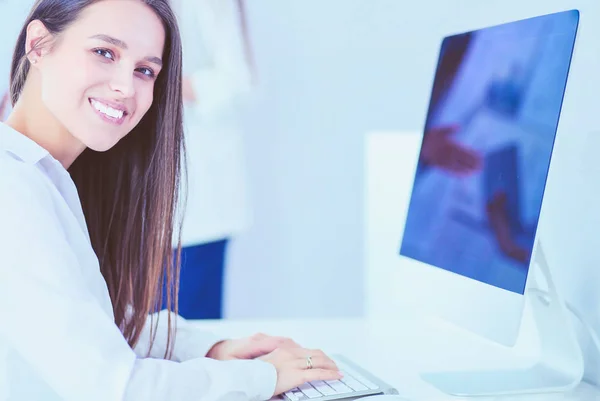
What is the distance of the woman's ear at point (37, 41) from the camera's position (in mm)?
1070

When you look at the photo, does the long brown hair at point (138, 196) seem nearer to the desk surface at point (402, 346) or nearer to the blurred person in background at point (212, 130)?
the desk surface at point (402, 346)

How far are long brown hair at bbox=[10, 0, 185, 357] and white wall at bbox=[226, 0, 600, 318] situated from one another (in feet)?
5.07

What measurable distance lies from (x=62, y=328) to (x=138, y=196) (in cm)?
43

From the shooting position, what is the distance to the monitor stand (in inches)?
40.3

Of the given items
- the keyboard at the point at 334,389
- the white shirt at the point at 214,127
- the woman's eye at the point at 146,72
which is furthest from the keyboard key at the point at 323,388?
the white shirt at the point at 214,127

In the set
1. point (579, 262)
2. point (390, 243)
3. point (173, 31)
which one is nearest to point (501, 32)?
point (579, 262)

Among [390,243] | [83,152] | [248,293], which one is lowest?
[248,293]

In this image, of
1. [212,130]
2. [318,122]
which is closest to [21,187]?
[212,130]

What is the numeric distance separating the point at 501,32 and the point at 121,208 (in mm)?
686

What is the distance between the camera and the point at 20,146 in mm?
960

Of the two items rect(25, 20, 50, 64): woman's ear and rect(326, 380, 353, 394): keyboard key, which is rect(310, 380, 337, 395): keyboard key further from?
rect(25, 20, 50, 64): woman's ear

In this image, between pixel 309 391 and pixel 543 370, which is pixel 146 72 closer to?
pixel 309 391

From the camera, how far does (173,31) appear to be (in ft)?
3.75

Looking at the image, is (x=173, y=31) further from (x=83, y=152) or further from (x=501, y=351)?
(x=501, y=351)
